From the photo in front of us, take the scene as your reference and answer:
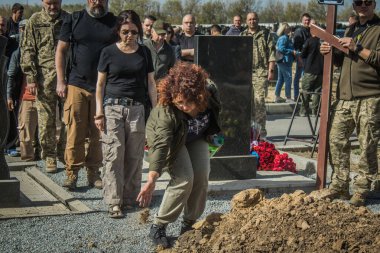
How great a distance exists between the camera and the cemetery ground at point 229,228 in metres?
5.43

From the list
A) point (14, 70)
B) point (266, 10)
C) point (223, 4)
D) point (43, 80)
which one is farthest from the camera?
point (266, 10)

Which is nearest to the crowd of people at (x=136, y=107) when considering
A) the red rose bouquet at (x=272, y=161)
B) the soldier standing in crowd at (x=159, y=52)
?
the red rose bouquet at (x=272, y=161)

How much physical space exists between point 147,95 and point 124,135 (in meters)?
0.48

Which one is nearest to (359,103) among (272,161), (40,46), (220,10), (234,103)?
(234,103)

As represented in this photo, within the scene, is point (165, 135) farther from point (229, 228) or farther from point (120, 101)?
point (120, 101)

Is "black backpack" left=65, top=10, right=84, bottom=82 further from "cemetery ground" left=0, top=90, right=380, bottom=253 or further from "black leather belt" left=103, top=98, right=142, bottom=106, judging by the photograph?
"cemetery ground" left=0, top=90, right=380, bottom=253

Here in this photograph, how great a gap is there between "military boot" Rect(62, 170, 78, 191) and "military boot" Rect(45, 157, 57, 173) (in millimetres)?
996

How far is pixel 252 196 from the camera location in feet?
21.5

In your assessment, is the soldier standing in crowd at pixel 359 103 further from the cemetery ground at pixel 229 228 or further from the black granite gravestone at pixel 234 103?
the black granite gravestone at pixel 234 103

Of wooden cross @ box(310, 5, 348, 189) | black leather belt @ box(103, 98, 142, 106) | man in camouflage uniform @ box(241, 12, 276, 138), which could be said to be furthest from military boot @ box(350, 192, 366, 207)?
man in camouflage uniform @ box(241, 12, 276, 138)

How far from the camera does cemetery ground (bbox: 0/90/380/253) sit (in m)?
5.43

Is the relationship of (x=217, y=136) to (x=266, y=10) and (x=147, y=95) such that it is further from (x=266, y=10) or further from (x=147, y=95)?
(x=266, y=10)

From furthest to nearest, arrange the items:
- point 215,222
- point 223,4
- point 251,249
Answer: point 223,4, point 215,222, point 251,249

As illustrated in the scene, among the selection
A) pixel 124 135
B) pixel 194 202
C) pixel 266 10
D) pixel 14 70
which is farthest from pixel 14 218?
pixel 266 10
